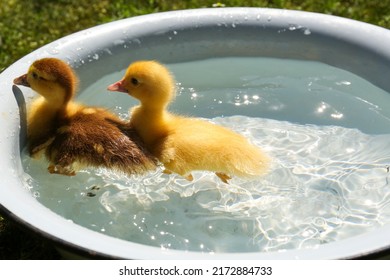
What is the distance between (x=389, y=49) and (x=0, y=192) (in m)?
A: 2.06

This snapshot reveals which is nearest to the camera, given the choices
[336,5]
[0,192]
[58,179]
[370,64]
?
[0,192]

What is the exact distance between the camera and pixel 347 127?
3184 millimetres

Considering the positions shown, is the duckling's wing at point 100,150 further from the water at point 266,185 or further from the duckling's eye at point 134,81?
the duckling's eye at point 134,81

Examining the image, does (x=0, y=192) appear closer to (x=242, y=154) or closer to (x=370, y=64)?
(x=242, y=154)

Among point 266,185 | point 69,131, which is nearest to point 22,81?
point 69,131

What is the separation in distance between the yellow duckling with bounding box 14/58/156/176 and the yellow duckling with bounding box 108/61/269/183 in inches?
2.8

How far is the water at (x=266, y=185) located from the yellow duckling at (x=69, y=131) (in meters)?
0.11

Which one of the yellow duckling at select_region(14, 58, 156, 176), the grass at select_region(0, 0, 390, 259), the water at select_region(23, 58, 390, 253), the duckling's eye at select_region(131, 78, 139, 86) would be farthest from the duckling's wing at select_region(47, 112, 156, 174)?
the grass at select_region(0, 0, 390, 259)

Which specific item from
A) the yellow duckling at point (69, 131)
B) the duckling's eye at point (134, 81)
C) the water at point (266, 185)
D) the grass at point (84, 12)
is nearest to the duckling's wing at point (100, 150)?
the yellow duckling at point (69, 131)

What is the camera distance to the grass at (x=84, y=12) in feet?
14.6

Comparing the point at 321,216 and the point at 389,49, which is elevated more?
the point at 389,49

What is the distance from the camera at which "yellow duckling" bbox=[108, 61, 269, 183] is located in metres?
2.62

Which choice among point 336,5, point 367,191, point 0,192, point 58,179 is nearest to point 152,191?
point 58,179
